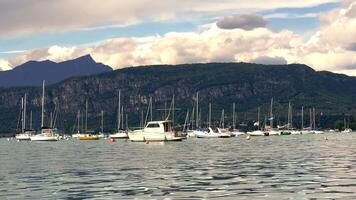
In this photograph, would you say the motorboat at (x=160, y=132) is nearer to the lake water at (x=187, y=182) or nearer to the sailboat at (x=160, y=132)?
the sailboat at (x=160, y=132)

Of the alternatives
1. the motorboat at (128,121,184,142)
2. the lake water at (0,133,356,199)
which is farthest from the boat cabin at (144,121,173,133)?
the lake water at (0,133,356,199)

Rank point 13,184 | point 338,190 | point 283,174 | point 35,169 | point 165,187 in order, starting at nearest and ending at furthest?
1. point 338,190
2. point 165,187
3. point 13,184
4. point 283,174
5. point 35,169

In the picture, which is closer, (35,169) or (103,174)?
(103,174)

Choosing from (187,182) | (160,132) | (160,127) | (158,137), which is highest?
(160,127)

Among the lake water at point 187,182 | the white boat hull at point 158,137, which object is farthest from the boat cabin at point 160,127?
the lake water at point 187,182

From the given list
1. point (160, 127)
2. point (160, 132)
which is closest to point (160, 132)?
point (160, 132)

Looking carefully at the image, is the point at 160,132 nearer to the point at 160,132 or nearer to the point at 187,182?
the point at 160,132

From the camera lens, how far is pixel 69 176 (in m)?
49.9

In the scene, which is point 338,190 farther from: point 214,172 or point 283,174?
point 214,172

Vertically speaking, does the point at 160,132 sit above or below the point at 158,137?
above

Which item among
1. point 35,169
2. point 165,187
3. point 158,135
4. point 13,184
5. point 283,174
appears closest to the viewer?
point 165,187

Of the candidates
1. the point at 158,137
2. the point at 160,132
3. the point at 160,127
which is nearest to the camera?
the point at 160,132

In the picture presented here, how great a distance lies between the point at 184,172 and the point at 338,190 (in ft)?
56.1

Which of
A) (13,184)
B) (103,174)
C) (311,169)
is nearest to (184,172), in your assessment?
(103,174)
